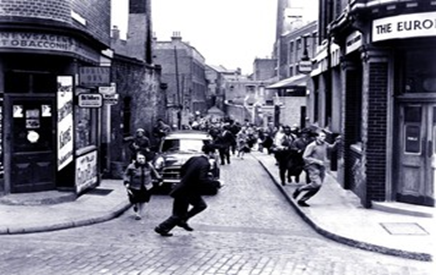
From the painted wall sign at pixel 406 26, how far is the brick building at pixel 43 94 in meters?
6.59

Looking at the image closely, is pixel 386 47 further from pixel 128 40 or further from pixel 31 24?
pixel 128 40

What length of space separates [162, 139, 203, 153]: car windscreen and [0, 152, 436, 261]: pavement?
2.36 metres

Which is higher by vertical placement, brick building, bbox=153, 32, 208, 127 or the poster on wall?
brick building, bbox=153, 32, 208, 127

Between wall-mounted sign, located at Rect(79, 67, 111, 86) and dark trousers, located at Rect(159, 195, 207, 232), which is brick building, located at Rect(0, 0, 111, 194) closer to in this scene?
wall-mounted sign, located at Rect(79, 67, 111, 86)

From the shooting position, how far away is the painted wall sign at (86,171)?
14812mm

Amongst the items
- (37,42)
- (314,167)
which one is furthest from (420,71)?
(37,42)

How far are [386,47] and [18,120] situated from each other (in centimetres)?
830

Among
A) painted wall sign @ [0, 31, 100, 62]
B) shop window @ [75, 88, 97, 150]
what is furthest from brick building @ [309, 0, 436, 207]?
shop window @ [75, 88, 97, 150]

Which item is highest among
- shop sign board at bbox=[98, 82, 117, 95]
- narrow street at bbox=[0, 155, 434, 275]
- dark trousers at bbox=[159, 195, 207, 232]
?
shop sign board at bbox=[98, 82, 117, 95]

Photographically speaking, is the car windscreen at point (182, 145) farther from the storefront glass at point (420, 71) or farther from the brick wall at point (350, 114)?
the storefront glass at point (420, 71)

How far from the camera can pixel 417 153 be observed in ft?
42.3

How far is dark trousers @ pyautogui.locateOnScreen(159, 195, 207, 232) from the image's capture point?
1049 centimetres

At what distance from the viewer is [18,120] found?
13.9 metres

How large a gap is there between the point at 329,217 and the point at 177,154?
5.88m
